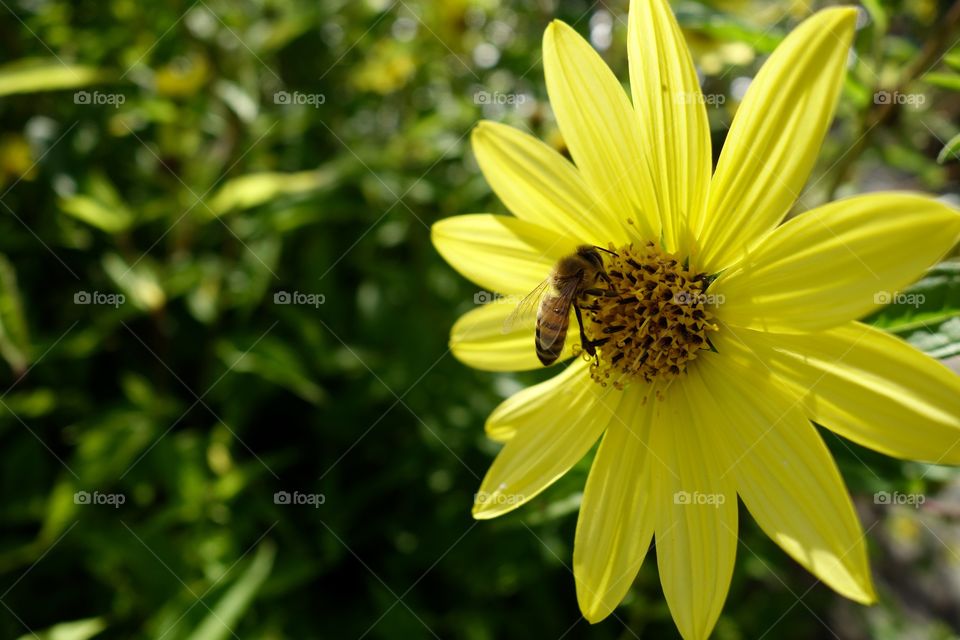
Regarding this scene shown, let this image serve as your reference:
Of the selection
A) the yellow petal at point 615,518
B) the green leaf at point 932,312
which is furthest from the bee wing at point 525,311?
the green leaf at point 932,312

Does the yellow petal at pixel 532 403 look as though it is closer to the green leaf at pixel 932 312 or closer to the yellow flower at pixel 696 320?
the yellow flower at pixel 696 320

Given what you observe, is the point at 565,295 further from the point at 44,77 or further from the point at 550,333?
the point at 44,77

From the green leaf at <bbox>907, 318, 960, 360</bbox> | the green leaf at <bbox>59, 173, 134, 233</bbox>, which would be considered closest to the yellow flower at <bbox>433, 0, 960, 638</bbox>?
the green leaf at <bbox>907, 318, 960, 360</bbox>

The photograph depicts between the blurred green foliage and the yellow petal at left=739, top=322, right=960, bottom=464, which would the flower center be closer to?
the yellow petal at left=739, top=322, right=960, bottom=464

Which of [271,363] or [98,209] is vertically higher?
[98,209]

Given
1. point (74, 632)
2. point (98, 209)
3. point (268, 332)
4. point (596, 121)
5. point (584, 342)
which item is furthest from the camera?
point (268, 332)

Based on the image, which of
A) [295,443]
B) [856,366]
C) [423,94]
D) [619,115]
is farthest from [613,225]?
[423,94]

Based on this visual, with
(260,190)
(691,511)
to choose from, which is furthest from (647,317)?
(260,190)
